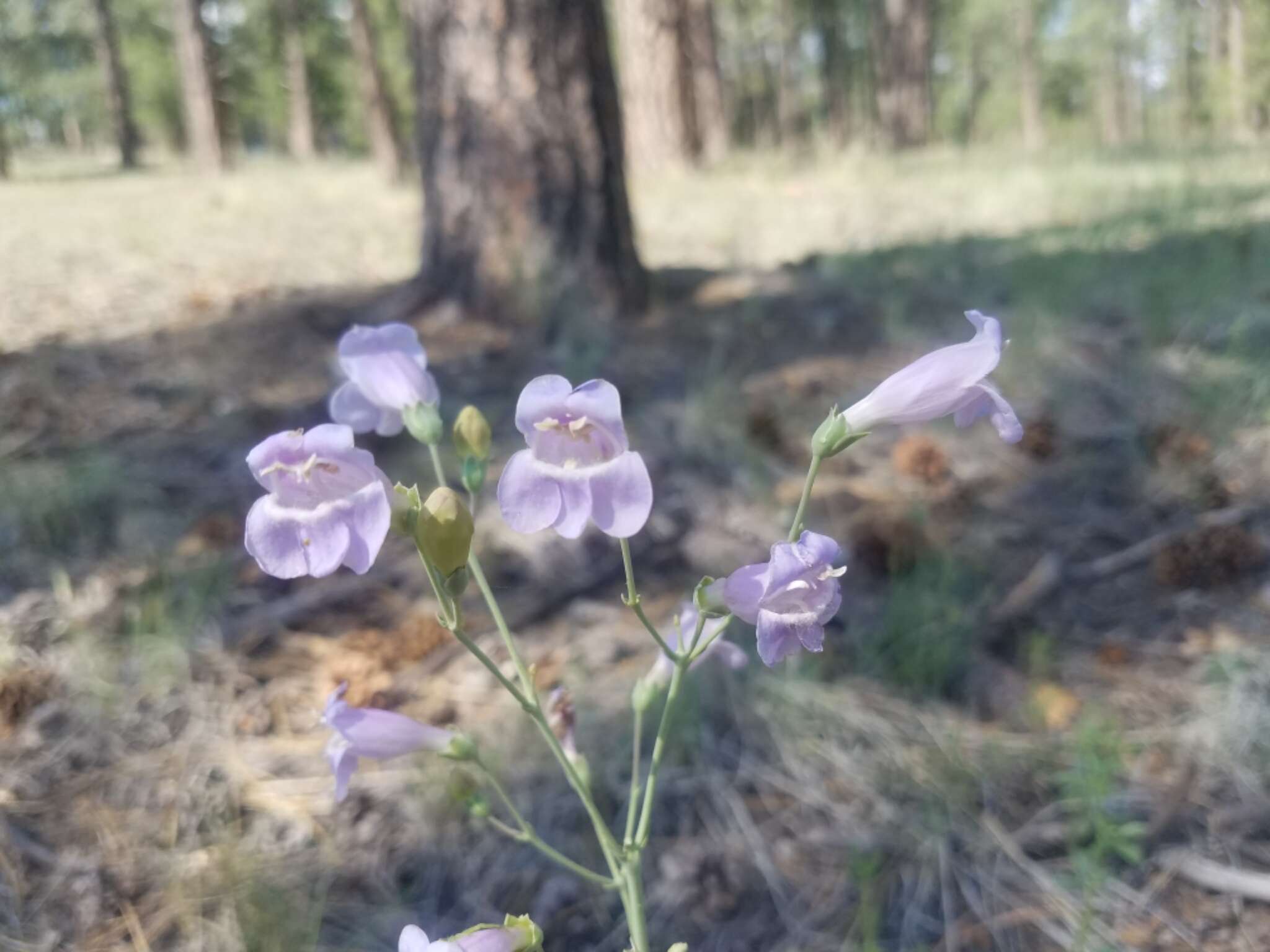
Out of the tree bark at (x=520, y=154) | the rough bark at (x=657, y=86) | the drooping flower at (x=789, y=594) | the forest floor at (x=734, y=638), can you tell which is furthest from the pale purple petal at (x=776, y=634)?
the rough bark at (x=657, y=86)

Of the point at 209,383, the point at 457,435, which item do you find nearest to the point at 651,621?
the point at 457,435

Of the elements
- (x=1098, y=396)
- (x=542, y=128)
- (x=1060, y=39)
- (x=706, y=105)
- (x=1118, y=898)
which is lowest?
(x=1118, y=898)

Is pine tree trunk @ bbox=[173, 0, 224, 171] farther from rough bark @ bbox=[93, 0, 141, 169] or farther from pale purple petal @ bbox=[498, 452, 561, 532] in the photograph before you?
pale purple petal @ bbox=[498, 452, 561, 532]

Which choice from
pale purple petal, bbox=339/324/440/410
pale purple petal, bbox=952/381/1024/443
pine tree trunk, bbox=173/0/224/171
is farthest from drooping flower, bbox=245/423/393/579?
pine tree trunk, bbox=173/0/224/171

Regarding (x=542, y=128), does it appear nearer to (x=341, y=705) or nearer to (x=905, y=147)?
(x=341, y=705)

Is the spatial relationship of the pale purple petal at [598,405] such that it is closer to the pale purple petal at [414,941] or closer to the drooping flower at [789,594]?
the drooping flower at [789,594]

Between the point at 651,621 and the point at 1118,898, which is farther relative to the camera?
the point at 651,621

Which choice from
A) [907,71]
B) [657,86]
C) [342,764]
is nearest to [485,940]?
[342,764]

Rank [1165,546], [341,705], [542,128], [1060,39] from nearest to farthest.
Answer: [341,705]
[1165,546]
[542,128]
[1060,39]
